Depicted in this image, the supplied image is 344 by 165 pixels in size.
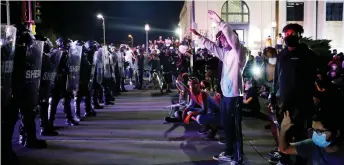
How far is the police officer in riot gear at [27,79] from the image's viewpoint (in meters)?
6.45

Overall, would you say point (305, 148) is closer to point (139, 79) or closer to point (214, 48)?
point (214, 48)

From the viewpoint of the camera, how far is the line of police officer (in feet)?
18.8

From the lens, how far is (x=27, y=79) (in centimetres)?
670

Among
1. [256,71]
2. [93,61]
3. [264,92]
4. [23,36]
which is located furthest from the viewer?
[256,71]

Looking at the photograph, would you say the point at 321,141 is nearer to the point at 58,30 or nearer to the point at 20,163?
the point at 20,163

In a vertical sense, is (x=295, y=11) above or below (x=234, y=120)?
above

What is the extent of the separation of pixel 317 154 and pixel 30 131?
17.7ft

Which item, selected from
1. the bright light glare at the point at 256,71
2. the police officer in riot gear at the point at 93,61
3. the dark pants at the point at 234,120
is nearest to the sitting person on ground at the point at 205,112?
the dark pants at the point at 234,120

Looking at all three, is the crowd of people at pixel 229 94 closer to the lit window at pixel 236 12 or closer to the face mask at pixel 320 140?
the face mask at pixel 320 140

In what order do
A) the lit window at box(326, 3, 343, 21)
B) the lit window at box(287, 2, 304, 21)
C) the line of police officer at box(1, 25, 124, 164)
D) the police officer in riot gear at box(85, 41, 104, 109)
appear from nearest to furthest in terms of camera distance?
the line of police officer at box(1, 25, 124, 164) < the police officer in riot gear at box(85, 41, 104, 109) < the lit window at box(287, 2, 304, 21) < the lit window at box(326, 3, 343, 21)

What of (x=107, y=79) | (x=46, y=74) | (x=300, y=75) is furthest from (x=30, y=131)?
(x=107, y=79)

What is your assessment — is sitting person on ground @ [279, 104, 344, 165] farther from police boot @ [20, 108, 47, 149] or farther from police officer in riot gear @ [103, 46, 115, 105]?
police officer in riot gear @ [103, 46, 115, 105]

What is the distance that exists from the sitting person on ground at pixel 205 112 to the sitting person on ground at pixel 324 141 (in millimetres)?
4646

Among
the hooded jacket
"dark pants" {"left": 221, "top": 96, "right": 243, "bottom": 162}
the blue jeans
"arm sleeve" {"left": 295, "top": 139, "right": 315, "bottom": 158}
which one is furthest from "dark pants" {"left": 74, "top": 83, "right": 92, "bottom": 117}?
"arm sleeve" {"left": 295, "top": 139, "right": 315, "bottom": 158}
